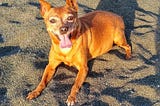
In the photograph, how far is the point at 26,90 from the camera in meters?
5.15

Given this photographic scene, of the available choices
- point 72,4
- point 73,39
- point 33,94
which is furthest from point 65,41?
point 33,94

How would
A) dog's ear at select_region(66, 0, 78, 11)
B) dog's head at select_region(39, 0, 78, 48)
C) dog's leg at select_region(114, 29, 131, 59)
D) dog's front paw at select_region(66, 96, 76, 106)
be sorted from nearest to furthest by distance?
dog's front paw at select_region(66, 96, 76, 106), dog's head at select_region(39, 0, 78, 48), dog's ear at select_region(66, 0, 78, 11), dog's leg at select_region(114, 29, 131, 59)

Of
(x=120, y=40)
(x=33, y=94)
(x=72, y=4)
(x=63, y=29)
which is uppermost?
(x=72, y=4)

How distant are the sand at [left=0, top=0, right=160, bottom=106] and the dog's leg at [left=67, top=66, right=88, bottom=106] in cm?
7

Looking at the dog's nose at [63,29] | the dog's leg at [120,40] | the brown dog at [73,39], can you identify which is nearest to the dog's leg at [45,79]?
the brown dog at [73,39]

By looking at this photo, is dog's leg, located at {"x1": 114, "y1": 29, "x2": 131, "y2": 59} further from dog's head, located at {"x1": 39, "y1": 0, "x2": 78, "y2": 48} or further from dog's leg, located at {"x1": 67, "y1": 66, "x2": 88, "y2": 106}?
dog's head, located at {"x1": 39, "y1": 0, "x2": 78, "y2": 48}

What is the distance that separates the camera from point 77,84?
5.18 m

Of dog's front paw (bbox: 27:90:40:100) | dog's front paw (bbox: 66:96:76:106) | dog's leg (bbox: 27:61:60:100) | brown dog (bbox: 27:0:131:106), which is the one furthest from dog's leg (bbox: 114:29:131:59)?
dog's front paw (bbox: 27:90:40:100)

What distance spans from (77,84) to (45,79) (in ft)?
1.50

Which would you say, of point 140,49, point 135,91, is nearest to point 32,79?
point 135,91

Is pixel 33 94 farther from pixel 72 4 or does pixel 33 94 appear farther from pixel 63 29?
pixel 72 4

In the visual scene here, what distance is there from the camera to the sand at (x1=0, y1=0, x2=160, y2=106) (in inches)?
197

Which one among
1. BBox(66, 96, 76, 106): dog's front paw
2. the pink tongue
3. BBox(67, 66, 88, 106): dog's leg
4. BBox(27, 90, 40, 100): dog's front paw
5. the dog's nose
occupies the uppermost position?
the dog's nose

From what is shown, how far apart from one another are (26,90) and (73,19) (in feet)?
3.69
